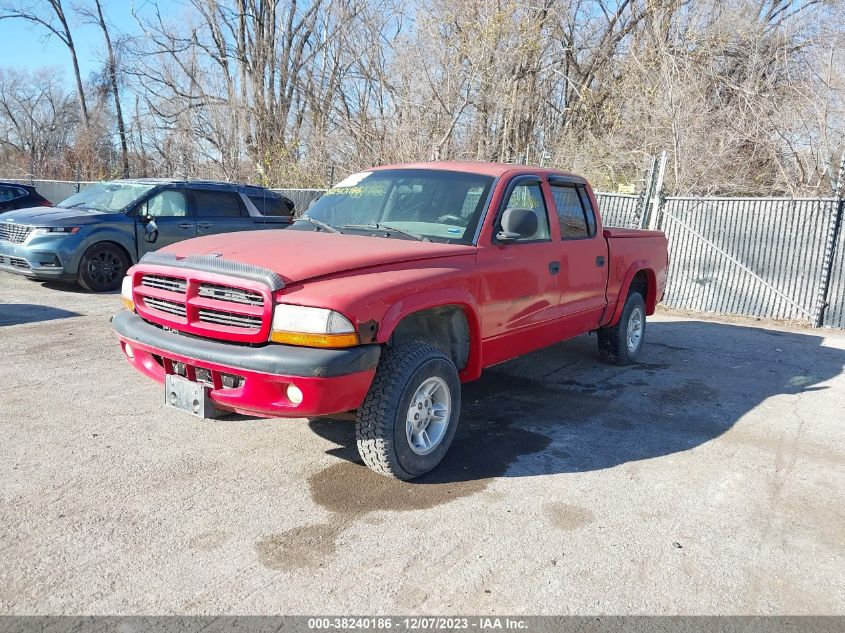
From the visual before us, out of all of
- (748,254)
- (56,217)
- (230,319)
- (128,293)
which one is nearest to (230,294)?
(230,319)

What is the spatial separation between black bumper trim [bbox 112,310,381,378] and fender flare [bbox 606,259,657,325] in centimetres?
371

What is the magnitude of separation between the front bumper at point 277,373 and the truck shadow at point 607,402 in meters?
0.79

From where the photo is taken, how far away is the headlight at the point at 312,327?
3.46 meters

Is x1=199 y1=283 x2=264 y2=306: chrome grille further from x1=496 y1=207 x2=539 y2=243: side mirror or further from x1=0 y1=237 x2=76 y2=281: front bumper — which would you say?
x1=0 y1=237 x2=76 y2=281: front bumper

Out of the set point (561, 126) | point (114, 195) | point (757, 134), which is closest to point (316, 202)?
point (114, 195)

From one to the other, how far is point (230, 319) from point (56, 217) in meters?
7.54

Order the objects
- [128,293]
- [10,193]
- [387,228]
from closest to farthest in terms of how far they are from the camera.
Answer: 1. [128,293]
2. [387,228]
3. [10,193]

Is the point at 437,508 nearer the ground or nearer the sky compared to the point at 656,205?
nearer the ground

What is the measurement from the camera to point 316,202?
5.52 m

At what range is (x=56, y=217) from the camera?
386 inches

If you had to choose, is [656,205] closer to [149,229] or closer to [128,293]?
[149,229]

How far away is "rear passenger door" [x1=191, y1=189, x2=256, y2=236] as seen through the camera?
10.7m

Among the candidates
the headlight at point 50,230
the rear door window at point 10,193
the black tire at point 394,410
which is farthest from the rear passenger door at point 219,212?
the black tire at point 394,410

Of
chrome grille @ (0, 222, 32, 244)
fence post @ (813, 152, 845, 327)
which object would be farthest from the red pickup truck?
fence post @ (813, 152, 845, 327)
